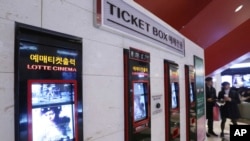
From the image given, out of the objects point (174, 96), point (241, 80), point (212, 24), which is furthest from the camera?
point (241, 80)

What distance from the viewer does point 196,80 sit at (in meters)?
4.82

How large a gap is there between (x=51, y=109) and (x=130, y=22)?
45.5 inches

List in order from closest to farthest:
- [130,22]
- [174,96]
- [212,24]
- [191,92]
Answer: [130,22] → [174,96] → [191,92] → [212,24]

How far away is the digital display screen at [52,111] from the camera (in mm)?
1298

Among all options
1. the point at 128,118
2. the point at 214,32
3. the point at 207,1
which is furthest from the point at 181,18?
the point at 128,118

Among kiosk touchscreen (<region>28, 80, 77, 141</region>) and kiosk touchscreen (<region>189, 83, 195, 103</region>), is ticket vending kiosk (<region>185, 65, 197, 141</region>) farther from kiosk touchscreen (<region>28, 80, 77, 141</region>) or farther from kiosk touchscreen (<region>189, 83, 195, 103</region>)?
kiosk touchscreen (<region>28, 80, 77, 141</region>)

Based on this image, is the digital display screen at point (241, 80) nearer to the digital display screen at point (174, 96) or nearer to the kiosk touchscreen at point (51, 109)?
the digital display screen at point (174, 96)

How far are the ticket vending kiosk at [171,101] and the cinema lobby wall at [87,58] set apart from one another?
48 cm


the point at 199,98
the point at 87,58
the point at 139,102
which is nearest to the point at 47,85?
the point at 87,58

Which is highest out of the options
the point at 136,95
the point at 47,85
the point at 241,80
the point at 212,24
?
the point at 212,24

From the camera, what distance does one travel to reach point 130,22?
2273 mm

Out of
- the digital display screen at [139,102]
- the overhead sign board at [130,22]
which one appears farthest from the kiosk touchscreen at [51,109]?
the digital display screen at [139,102]

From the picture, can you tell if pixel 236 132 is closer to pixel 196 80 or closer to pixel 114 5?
pixel 196 80

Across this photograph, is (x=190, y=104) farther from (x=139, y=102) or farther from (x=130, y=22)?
(x=130, y=22)
